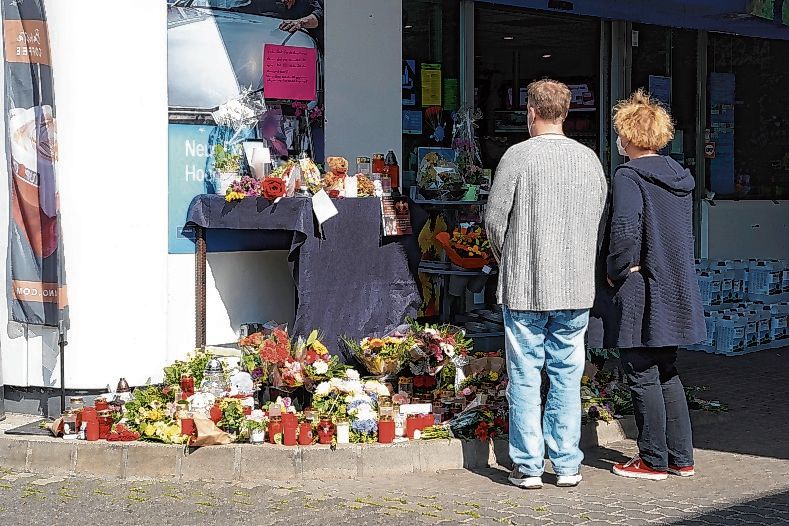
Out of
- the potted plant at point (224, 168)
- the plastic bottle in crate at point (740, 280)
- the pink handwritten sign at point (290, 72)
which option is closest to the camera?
the potted plant at point (224, 168)

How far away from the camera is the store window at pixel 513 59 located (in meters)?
10.4

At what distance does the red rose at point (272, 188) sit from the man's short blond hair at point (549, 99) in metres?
2.04

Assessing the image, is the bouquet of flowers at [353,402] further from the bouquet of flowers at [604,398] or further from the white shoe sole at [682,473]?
the white shoe sole at [682,473]

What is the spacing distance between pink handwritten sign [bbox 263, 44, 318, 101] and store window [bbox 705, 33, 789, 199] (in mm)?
5361

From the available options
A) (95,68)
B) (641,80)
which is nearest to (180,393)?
(95,68)

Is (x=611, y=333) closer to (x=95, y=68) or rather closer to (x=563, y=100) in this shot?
(x=563, y=100)

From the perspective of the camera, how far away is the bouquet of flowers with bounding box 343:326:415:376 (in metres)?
7.35

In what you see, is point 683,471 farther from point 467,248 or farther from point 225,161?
point 225,161

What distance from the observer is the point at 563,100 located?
20.0ft

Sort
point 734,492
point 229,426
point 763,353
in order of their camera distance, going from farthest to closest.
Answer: point 763,353 < point 229,426 < point 734,492

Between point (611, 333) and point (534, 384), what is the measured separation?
498 millimetres

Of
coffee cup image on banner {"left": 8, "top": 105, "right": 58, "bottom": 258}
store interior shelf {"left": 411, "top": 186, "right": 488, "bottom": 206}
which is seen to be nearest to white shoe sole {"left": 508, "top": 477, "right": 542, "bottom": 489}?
store interior shelf {"left": 411, "top": 186, "right": 488, "bottom": 206}

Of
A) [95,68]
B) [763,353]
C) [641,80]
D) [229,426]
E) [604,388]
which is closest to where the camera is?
[229,426]

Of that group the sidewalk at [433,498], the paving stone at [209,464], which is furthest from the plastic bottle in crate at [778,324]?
the paving stone at [209,464]
